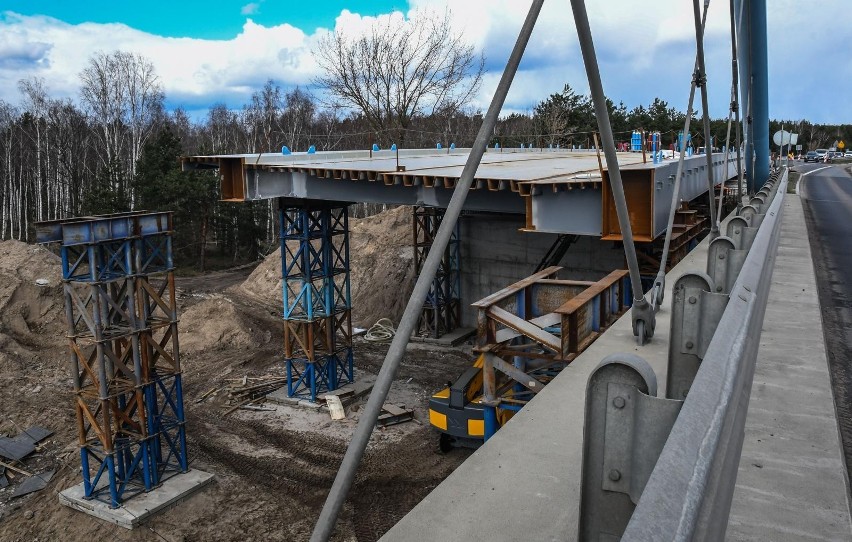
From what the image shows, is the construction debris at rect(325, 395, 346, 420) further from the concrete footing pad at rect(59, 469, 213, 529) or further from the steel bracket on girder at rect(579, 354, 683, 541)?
the steel bracket on girder at rect(579, 354, 683, 541)

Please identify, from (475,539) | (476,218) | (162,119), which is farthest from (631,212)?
(162,119)

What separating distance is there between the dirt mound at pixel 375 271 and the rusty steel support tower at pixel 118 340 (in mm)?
15361

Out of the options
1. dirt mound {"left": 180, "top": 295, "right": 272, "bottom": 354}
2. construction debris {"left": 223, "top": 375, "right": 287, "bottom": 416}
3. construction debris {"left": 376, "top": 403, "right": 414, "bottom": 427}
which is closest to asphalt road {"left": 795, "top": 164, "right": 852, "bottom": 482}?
construction debris {"left": 376, "top": 403, "right": 414, "bottom": 427}

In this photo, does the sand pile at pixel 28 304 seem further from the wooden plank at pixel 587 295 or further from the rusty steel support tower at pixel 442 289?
the wooden plank at pixel 587 295

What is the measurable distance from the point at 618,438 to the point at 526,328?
21.7 feet

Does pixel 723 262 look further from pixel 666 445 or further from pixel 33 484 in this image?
pixel 33 484

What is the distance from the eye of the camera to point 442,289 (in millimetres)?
29484

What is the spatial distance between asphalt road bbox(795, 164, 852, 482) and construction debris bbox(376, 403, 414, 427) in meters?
11.7

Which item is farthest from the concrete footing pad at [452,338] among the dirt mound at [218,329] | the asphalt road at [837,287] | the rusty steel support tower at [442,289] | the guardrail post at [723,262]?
the guardrail post at [723,262]

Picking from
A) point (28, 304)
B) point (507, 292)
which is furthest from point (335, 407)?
point (28, 304)

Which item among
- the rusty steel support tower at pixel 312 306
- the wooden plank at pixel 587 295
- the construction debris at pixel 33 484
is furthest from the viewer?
the rusty steel support tower at pixel 312 306

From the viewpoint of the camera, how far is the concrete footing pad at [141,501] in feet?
50.6

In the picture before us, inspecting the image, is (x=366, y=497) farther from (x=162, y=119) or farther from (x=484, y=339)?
(x=162, y=119)

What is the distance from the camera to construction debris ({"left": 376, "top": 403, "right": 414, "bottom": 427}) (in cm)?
2028
